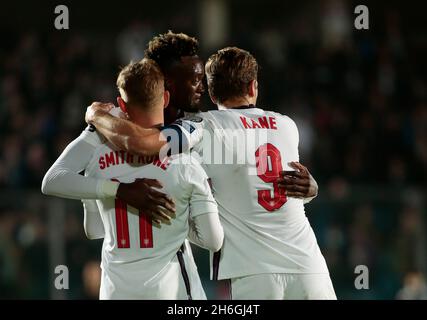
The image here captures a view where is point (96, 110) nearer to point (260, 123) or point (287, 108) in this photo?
point (260, 123)

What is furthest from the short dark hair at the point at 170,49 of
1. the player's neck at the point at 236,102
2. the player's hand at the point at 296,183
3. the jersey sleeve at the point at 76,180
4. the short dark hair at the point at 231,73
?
the player's hand at the point at 296,183

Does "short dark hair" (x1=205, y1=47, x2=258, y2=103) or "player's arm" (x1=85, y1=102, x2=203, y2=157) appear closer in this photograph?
"player's arm" (x1=85, y1=102, x2=203, y2=157)

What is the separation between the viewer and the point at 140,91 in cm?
410

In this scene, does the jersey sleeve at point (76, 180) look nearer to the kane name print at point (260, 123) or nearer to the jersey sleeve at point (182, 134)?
the jersey sleeve at point (182, 134)

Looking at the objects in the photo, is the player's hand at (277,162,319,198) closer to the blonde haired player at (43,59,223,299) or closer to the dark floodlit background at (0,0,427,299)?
the blonde haired player at (43,59,223,299)

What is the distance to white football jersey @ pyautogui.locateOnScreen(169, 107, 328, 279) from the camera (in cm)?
438

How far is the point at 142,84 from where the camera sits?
409 centimetres

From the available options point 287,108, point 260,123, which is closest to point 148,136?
point 260,123

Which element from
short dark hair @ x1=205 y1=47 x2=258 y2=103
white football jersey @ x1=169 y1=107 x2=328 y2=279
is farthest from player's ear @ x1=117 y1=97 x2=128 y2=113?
short dark hair @ x1=205 y1=47 x2=258 y2=103

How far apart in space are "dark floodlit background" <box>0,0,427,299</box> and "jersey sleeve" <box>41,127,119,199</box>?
15.7 feet

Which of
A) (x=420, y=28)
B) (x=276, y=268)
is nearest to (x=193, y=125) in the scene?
(x=276, y=268)

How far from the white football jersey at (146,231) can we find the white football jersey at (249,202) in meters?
0.32

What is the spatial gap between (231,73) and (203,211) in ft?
2.88
